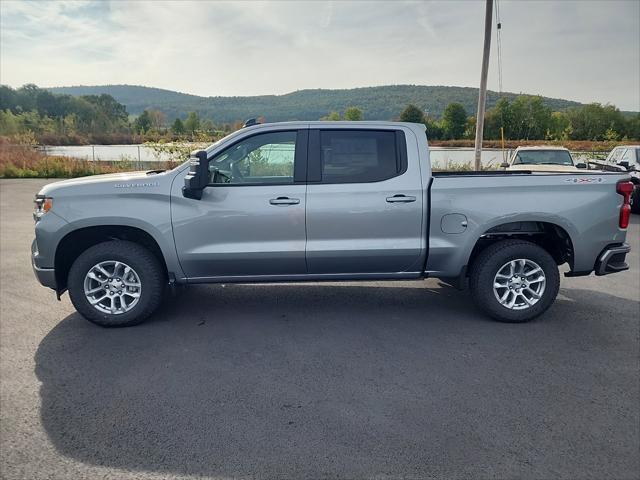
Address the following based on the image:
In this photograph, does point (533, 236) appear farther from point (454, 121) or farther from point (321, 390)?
point (454, 121)

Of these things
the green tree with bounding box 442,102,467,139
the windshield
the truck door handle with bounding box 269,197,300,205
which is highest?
the green tree with bounding box 442,102,467,139

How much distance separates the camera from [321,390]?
11.8 feet

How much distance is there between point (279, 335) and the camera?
15.5 ft

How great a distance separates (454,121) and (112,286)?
45.0 m

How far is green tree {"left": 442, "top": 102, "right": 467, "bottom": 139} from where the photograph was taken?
136 feet

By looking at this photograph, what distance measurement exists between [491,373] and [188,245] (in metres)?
3.06

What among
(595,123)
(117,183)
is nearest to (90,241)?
(117,183)

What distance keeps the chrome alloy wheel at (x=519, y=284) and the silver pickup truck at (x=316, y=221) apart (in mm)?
13

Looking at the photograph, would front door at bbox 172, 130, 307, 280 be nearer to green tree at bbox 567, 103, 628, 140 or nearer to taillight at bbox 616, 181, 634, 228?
taillight at bbox 616, 181, 634, 228

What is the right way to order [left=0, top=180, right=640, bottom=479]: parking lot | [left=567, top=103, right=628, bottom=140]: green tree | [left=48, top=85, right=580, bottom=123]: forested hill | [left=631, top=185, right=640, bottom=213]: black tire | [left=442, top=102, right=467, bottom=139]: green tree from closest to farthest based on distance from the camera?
[left=0, top=180, right=640, bottom=479]: parking lot, [left=631, top=185, right=640, bottom=213]: black tire, [left=567, top=103, right=628, bottom=140]: green tree, [left=442, top=102, right=467, bottom=139]: green tree, [left=48, top=85, right=580, bottom=123]: forested hill

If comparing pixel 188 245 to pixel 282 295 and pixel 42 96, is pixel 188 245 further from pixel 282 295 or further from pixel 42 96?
pixel 42 96

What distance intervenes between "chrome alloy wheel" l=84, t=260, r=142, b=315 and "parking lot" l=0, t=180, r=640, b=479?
26 cm

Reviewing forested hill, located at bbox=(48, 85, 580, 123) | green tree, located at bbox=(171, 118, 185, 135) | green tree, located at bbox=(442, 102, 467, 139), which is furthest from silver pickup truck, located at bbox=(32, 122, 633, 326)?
forested hill, located at bbox=(48, 85, 580, 123)

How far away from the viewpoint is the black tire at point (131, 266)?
190 inches
